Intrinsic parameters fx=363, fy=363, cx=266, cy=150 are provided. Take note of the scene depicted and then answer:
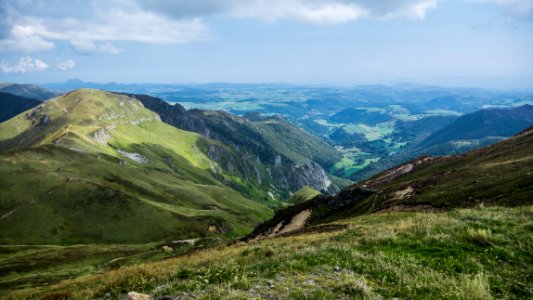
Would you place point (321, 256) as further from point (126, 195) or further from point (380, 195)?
point (126, 195)

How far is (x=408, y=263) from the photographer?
53.9 ft

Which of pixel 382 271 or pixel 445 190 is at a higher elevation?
pixel 382 271

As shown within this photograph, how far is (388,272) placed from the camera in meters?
15.4

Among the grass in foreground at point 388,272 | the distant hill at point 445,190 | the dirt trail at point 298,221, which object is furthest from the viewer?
the dirt trail at point 298,221

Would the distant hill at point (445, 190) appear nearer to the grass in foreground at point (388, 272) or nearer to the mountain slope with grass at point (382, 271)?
the mountain slope with grass at point (382, 271)

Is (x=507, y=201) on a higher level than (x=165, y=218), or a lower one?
higher

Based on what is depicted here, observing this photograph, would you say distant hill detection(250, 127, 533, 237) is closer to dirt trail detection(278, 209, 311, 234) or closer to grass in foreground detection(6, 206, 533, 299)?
dirt trail detection(278, 209, 311, 234)

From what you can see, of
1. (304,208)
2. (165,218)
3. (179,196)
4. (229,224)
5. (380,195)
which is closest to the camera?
(380,195)

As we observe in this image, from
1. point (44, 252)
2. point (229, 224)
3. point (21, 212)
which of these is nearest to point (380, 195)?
point (44, 252)

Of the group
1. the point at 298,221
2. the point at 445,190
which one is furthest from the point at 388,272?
the point at 298,221

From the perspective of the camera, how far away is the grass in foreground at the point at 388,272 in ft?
42.8

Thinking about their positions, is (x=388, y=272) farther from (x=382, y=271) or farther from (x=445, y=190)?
(x=445, y=190)

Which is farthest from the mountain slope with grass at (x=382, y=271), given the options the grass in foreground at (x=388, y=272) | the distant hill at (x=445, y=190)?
the distant hill at (x=445, y=190)

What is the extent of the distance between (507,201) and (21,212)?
15218cm
